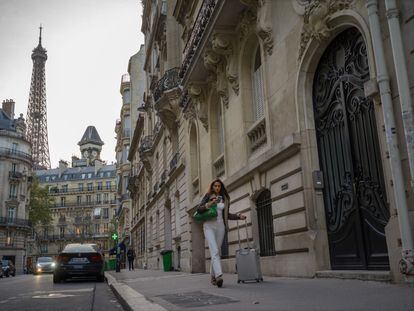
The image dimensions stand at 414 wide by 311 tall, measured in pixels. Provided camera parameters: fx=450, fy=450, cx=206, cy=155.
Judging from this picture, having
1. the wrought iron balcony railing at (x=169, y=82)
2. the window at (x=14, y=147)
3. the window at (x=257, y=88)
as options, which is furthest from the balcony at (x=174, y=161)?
the window at (x=14, y=147)

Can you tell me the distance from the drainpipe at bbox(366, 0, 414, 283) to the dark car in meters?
13.1

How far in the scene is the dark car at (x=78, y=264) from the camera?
1625cm

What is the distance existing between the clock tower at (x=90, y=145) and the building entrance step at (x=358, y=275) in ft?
443

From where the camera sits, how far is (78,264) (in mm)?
16438

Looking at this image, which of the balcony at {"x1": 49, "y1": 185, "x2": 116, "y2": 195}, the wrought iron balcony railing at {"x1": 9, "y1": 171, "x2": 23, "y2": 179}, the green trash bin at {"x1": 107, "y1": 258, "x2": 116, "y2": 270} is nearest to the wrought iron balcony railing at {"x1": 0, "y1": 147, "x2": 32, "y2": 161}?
the wrought iron balcony railing at {"x1": 9, "y1": 171, "x2": 23, "y2": 179}

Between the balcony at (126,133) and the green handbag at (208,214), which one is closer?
the green handbag at (208,214)

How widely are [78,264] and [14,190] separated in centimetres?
5698

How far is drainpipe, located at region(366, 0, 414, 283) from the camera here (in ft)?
18.1

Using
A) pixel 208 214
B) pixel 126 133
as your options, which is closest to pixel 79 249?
pixel 208 214

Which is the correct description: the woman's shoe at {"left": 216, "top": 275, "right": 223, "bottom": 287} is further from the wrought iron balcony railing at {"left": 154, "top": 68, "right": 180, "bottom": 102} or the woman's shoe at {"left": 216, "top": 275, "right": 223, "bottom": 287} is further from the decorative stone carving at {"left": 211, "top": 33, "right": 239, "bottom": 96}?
the wrought iron balcony railing at {"left": 154, "top": 68, "right": 180, "bottom": 102}

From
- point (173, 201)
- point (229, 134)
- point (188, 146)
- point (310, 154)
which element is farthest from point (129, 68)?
point (310, 154)

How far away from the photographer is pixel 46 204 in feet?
251

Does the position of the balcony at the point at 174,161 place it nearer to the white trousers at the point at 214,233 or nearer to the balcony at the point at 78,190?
the white trousers at the point at 214,233

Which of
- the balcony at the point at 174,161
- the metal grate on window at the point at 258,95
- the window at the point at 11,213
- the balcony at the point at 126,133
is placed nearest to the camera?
the metal grate on window at the point at 258,95
